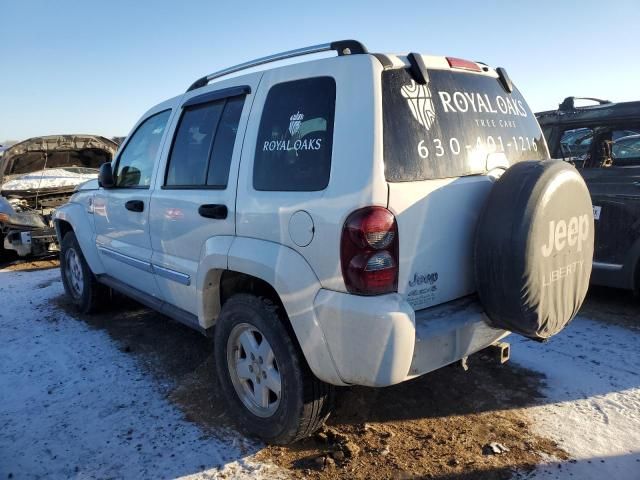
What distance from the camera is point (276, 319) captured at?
2602 millimetres

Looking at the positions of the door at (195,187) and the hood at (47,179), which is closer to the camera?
the door at (195,187)

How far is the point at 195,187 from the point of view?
326cm

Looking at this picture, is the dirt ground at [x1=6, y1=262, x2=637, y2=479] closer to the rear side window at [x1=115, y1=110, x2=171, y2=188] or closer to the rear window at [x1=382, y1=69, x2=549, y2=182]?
the rear window at [x1=382, y1=69, x2=549, y2=182]

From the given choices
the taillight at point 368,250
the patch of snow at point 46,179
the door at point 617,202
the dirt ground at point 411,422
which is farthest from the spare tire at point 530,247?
the patch of snow at point 46,179

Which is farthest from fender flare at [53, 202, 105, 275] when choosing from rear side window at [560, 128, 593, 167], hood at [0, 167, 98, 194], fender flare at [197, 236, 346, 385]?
rear side window at [560, 128, 593, 167]

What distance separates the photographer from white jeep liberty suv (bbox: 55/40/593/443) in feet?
→ 7.41

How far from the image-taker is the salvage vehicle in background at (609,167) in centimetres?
457

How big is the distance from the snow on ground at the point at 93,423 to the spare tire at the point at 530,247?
58.5 inches

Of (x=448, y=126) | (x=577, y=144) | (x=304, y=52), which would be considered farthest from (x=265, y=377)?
(x=577, y=144)

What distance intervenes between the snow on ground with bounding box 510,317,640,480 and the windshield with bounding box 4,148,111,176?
8.10 m

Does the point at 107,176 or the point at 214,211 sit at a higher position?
the point at 107,176

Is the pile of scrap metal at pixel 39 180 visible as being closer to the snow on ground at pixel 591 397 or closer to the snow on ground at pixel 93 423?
the snow on ground at pixel 93 423

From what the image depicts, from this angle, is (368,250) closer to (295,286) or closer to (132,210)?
(295,286)

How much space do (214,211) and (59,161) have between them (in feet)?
24.4
